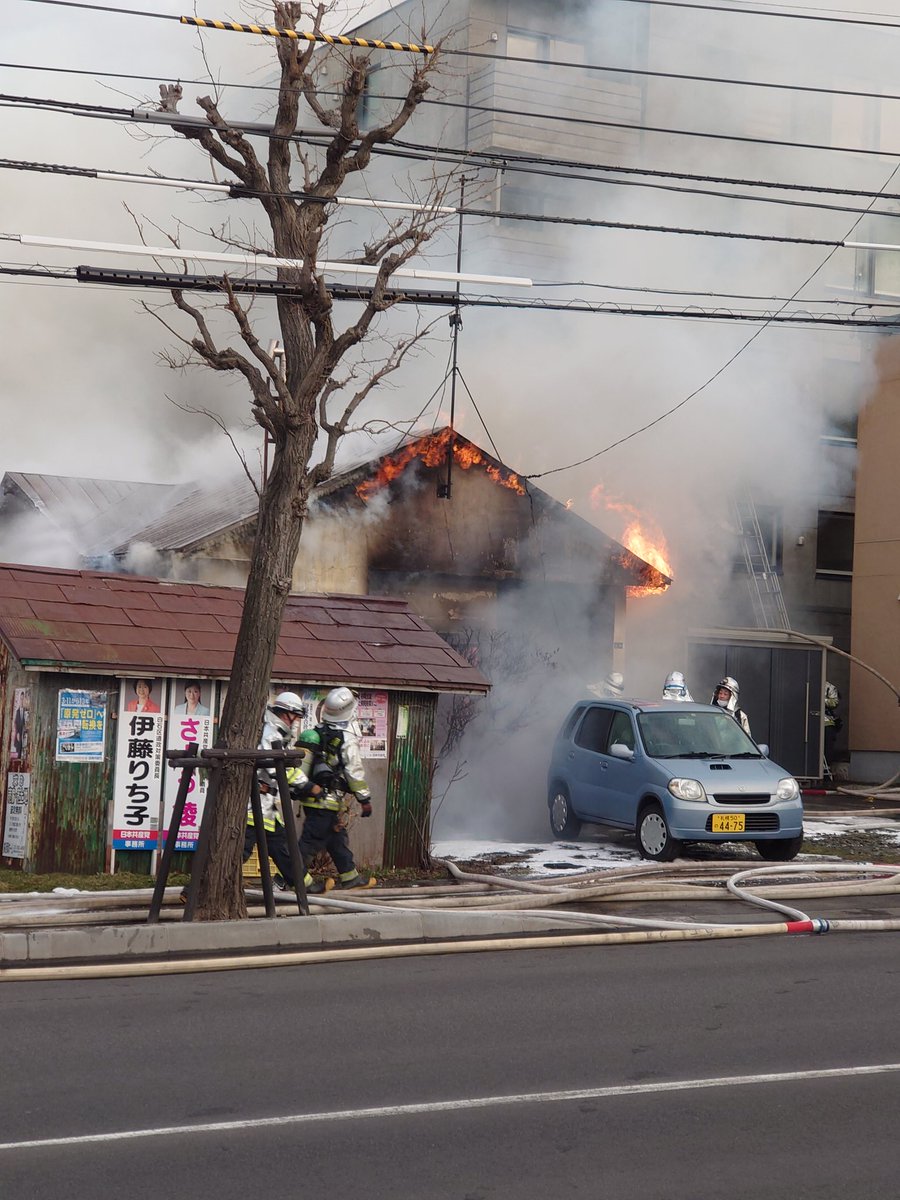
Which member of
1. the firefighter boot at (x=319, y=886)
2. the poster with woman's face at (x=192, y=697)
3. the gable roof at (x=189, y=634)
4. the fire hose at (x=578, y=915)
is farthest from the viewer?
the poster with woman's face at (x=192, y=697)

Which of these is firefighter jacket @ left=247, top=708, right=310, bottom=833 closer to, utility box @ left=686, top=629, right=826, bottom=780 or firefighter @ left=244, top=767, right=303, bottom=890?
firefighter @ left=244, top=767, right=303, bottom=890

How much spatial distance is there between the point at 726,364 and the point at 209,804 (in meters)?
18.5

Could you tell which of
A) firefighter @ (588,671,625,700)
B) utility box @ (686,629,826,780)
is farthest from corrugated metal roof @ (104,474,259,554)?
utility box @ (686,629,826,780)

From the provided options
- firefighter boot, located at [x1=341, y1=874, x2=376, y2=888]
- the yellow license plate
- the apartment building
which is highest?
the apartment building

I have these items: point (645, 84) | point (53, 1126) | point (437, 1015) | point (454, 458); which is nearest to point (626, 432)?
point (454, 458)

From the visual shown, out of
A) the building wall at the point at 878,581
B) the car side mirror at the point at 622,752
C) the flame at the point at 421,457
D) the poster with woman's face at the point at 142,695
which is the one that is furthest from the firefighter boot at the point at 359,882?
the building wall at the point at 878,581

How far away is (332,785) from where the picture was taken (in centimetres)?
1134

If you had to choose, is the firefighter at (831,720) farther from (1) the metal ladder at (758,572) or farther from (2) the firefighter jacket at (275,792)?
(2) the firefighter jacket at (275,792)

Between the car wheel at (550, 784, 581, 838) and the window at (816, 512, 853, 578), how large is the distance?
1525 cm

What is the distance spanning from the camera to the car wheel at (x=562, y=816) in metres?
16.2

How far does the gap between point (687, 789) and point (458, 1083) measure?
334 inches

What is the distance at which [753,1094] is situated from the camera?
5.79 m

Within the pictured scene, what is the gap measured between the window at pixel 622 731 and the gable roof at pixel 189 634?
2.27 m

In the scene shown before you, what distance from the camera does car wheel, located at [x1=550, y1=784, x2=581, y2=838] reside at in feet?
53.2
